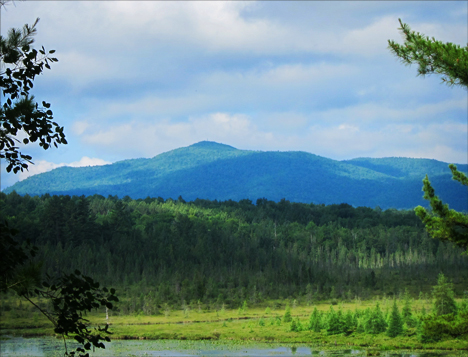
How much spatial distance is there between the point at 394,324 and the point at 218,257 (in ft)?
295

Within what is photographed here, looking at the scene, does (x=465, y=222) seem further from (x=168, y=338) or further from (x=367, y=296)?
(x=367, y=296)

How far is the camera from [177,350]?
65.7 m

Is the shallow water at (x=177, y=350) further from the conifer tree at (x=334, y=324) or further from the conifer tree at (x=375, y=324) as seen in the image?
the conifer tree at (x=375, y=324)

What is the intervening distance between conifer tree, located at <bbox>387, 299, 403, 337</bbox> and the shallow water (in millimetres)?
8897

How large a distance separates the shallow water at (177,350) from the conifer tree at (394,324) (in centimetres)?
890

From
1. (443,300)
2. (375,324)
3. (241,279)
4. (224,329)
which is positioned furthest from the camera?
(241,279)

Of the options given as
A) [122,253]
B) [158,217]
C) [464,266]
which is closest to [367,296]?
[464,266]

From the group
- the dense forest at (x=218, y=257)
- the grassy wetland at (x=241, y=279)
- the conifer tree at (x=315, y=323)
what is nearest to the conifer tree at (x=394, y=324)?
the grassy wetland at (x=241, y=279)

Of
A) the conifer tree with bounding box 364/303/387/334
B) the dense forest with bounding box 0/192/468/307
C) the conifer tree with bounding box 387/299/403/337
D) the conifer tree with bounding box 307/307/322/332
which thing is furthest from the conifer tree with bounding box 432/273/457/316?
the dense forest with bounding box 0/192/468/307

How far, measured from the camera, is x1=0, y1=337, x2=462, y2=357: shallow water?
61406mm

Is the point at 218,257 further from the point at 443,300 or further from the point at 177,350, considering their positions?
the point at 177,350

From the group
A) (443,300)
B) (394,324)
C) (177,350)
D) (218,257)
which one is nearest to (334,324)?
(394,324)

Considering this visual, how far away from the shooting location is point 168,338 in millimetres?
77812

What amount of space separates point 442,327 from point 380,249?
16783 cm
